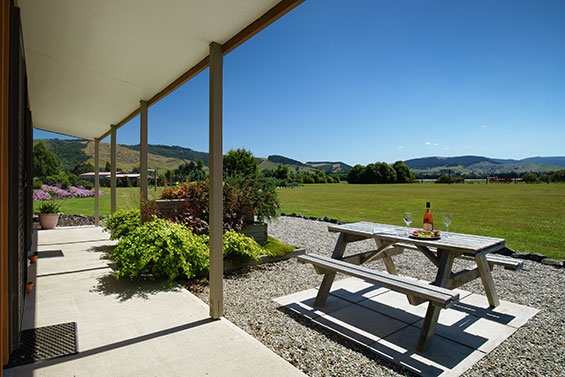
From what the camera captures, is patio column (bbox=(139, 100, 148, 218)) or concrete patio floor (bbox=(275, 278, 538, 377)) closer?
concrete patio floor (bbox=(275, 278, 538, 377))

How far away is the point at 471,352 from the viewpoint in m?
2.19

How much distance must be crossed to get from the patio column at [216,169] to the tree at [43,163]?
1690cm

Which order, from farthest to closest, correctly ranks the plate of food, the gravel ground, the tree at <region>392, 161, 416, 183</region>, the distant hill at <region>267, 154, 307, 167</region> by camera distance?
the distant hill at <region>267, 154, 307, 167</region>, the tree at <region>392, 161, 416, 183</region>, the plate of food, the gravel ground

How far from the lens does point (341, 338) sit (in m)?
2.39

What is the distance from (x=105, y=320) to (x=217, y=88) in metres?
2.17

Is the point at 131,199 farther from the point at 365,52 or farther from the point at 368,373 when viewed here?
the point at 365,52

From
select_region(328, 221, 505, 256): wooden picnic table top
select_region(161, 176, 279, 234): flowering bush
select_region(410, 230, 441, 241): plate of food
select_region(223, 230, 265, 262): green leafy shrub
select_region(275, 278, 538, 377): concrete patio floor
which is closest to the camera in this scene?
select_region(275, 278, 538, 377): concrete patio floor

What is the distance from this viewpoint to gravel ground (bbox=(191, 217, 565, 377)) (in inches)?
78.5

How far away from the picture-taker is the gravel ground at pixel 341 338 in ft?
6.54

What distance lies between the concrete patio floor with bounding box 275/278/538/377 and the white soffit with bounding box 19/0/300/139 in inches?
95.5

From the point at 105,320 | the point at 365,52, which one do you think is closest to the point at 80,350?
the point at 105,320

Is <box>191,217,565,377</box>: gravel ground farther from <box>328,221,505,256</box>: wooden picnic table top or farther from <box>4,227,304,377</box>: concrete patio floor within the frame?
<box>328,221,505,256</box>: wooden picnic table top

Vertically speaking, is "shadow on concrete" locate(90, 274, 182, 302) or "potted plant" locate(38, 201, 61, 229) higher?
"potted plant" locate(38, 201, 61, 229)

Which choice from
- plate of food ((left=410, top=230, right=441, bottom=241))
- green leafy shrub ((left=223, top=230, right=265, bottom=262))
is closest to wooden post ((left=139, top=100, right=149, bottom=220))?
green leafy shrub ((left=223, top=230, right=265, bottom=262))
